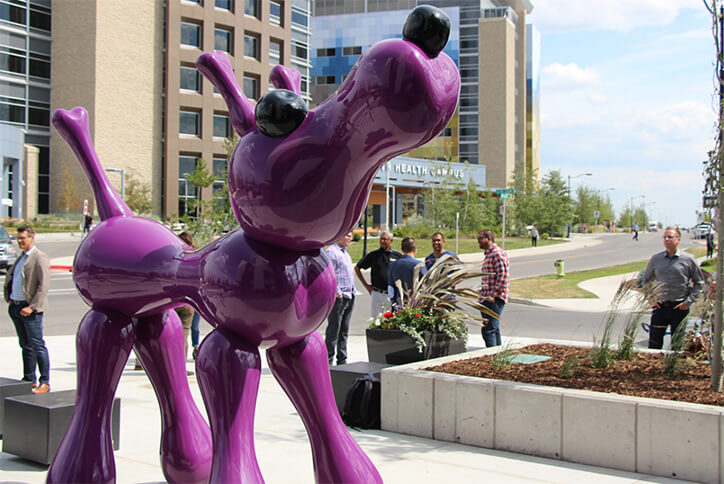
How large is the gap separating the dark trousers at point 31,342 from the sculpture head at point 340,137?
5148 mm

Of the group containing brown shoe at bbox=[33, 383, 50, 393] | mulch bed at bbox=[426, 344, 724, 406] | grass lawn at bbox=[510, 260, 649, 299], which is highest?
mulch bed at bbox=[426, 344, 724, 406]

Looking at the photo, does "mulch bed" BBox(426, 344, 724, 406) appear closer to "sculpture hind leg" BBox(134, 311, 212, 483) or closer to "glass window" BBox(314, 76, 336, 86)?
"sculpture hind leg" BBox(134, 311, 212, 483)

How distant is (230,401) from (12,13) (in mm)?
53303

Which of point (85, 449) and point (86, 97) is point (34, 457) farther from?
point (86, 97)

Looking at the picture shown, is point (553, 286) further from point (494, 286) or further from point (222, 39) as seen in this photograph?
point (222, 39)

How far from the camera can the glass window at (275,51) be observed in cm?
5381

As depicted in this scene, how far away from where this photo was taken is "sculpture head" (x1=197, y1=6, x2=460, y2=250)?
2746 millimetres

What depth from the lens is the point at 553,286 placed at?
21062mm

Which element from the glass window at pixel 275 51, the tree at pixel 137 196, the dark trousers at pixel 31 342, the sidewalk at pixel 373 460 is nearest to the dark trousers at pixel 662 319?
the sidewalk at pixel 373 460

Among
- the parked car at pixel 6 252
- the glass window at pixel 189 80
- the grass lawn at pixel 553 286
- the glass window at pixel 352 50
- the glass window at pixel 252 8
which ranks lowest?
the grass lawn at pixel 553 286

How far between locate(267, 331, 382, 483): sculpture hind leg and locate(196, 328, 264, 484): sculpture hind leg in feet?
0.72

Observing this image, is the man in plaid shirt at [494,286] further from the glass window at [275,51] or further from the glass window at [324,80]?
the glass window at [324,80]

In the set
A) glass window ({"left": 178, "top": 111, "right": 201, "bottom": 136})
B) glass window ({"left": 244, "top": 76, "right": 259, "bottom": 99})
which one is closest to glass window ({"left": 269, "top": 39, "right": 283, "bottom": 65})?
glass window ({"left": 244, "top": 76, "right": 259, "bottom": 99})

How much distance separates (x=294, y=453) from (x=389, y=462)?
2.57 ft
